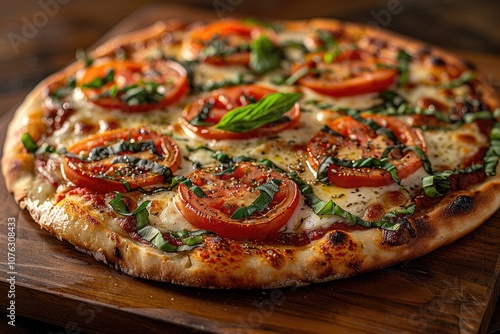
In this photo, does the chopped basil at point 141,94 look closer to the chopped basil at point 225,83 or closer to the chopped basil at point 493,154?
the chopped basil at point 225,83

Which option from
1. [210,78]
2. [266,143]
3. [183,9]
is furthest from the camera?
[183,9]

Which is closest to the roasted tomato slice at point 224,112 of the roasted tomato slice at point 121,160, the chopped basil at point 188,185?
the roasted tomato slice at point 121,160

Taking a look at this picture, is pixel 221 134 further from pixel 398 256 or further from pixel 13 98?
pixel 13 98

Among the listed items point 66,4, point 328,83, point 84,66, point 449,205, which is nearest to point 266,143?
point 328,83
